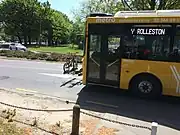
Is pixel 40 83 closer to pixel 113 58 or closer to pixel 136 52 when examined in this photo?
pixel 113 58

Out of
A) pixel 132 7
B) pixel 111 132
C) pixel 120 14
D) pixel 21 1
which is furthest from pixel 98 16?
pixel 21 1

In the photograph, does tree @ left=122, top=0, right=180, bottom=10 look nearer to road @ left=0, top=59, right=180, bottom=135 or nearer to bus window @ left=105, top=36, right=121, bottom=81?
road @ left=0, top=59, right=180, bottom=135

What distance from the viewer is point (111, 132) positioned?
581cm

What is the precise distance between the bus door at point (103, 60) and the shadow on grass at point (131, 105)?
563 mm

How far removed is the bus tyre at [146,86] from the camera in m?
8.88

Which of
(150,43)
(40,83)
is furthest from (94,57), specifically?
(40,83)

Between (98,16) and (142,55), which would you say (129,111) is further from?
(98,16)

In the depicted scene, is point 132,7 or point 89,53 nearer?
point 89,53

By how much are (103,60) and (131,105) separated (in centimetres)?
211

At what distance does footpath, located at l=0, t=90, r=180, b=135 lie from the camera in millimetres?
5734

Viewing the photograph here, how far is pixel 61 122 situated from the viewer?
20.5 feet

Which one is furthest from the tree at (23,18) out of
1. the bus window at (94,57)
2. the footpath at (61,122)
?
the footpath at (61,122)

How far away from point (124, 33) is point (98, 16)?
1.32m

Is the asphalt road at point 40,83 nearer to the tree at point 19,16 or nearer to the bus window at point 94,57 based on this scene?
the bus window at point 94,57
